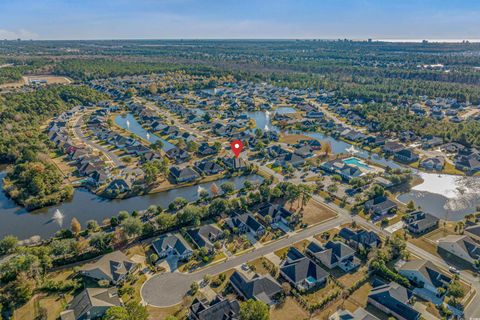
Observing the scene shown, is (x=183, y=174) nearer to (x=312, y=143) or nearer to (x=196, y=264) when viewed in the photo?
(x=196, y=264)

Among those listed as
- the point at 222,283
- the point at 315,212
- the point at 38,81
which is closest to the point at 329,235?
the point at 315,212

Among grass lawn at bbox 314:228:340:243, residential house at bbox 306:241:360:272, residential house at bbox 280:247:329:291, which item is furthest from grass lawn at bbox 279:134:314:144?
residential house at bbox 280:247:329:291

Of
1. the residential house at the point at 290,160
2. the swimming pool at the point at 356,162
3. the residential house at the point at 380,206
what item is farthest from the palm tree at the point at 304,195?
the swimming pool at the point at 356,162

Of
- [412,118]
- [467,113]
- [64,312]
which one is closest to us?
[64,312]

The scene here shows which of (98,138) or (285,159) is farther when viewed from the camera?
(98,138)

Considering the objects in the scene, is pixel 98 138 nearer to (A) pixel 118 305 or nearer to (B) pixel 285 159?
(B) pixel 285 159

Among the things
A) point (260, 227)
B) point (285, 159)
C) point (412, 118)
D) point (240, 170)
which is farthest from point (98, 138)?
point (412, 118)

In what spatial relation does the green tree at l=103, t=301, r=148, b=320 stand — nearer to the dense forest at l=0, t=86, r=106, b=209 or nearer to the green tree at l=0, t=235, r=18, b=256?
the green tree at l=0, t=235, r=18, b=256
